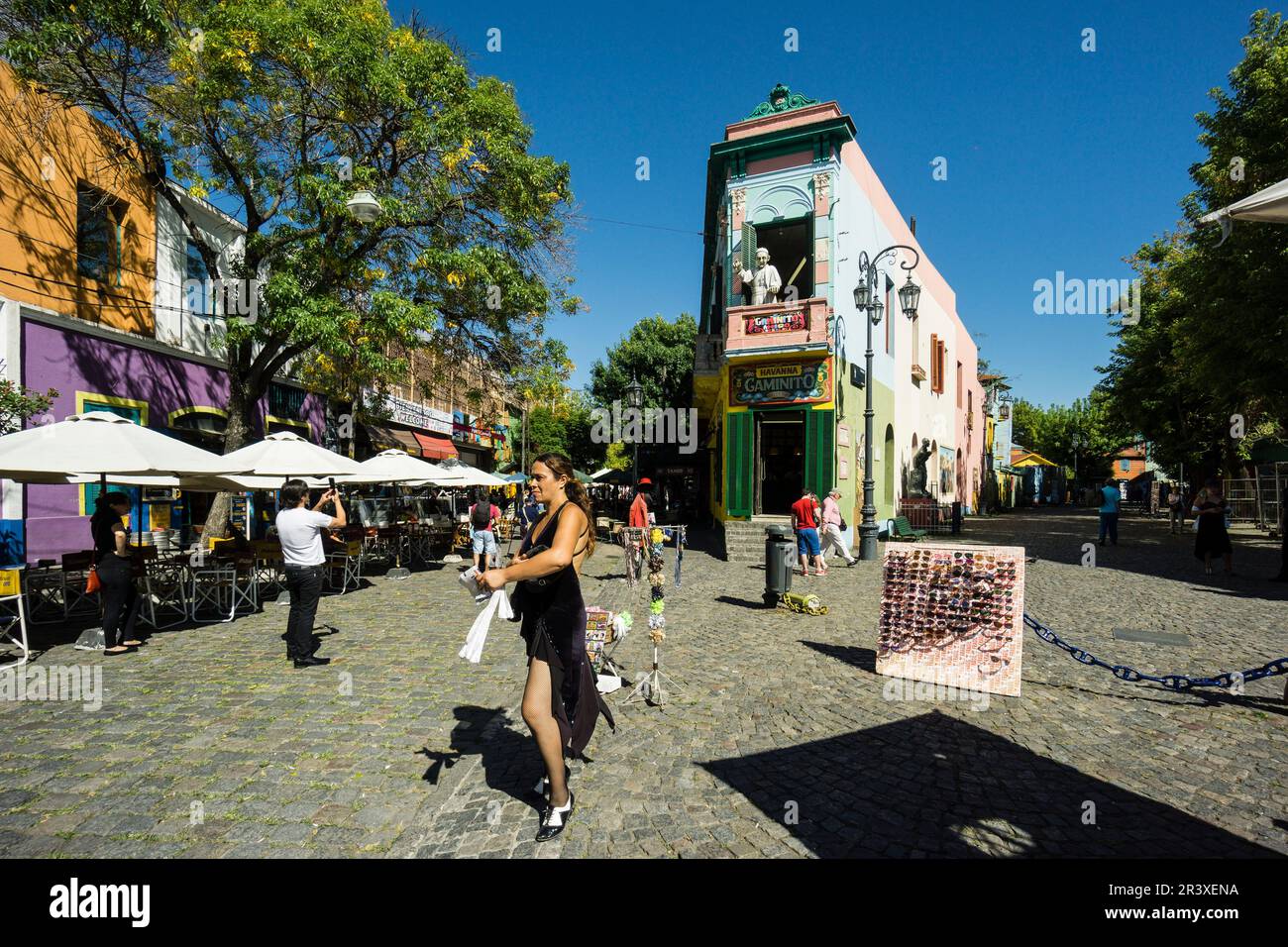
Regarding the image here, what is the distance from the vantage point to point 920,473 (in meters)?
22.0

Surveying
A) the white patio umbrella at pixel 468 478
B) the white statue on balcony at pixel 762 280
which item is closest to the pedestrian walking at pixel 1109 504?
the white statue on balcony at pixel 762 280

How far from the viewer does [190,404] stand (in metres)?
14.5

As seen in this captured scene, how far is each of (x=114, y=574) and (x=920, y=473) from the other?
2267cm

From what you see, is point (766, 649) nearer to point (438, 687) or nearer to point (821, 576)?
point (438, 687)

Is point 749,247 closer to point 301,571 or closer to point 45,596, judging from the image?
point 301,571

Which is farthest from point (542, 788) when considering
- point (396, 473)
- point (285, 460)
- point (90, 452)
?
point (396, 473)

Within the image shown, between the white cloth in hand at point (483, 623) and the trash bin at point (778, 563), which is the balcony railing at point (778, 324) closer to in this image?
the trash bin at point (778, 563)

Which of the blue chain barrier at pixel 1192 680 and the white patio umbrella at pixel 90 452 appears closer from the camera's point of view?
the blue chain barrier at pixel 1192 680

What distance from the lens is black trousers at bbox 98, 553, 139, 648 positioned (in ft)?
20.5

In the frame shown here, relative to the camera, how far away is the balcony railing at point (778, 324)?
14.2m

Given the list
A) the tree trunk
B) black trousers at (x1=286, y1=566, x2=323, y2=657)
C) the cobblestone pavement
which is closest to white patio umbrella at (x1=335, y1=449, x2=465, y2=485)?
the tree trunk

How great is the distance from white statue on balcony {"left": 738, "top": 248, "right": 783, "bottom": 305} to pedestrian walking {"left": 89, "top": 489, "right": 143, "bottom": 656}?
13.2 m

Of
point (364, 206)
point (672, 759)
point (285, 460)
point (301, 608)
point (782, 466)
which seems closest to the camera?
point (672, 759)

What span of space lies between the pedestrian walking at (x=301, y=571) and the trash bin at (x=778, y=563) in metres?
5.68
